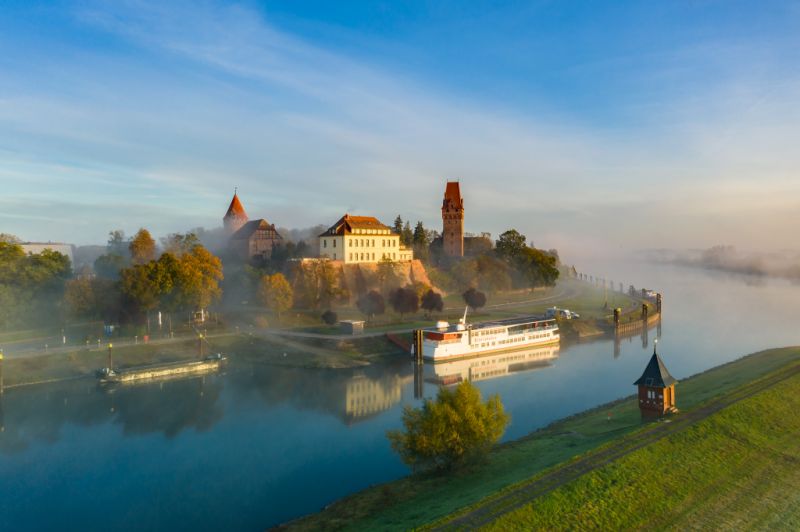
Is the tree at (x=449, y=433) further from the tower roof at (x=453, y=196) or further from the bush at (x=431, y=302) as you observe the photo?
the tower roof at (x=453, y=196)

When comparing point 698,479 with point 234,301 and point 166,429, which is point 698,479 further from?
point 234,301

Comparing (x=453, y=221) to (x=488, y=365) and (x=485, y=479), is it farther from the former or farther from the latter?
(x=485, y=479)

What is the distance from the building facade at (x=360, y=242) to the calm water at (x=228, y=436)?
3348 cm

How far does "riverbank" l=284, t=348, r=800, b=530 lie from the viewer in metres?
23.3

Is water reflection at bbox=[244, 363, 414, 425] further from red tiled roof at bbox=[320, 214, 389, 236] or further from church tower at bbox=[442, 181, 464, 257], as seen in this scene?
church tower at bbox=[442, 181, 464, 257]

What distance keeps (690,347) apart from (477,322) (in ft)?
84.6

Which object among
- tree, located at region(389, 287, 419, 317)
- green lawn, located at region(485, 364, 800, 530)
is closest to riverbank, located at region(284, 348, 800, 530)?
green lawn, located at region(485, 364, 800, 530)

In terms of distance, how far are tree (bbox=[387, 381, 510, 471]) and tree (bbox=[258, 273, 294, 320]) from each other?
1692 inches

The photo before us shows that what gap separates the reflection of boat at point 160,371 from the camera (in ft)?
156

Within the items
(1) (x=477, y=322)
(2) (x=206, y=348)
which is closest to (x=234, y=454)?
(2) (x=206, y=348)

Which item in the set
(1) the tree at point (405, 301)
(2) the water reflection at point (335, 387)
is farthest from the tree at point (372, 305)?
(2) the water reflection at point (335, 387)

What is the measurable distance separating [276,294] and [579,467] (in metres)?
49.4

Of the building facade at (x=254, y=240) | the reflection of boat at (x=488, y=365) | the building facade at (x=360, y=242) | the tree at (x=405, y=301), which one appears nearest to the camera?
the reflection of boat at (x=488, y=365)

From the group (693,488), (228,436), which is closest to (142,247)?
(228,436)
